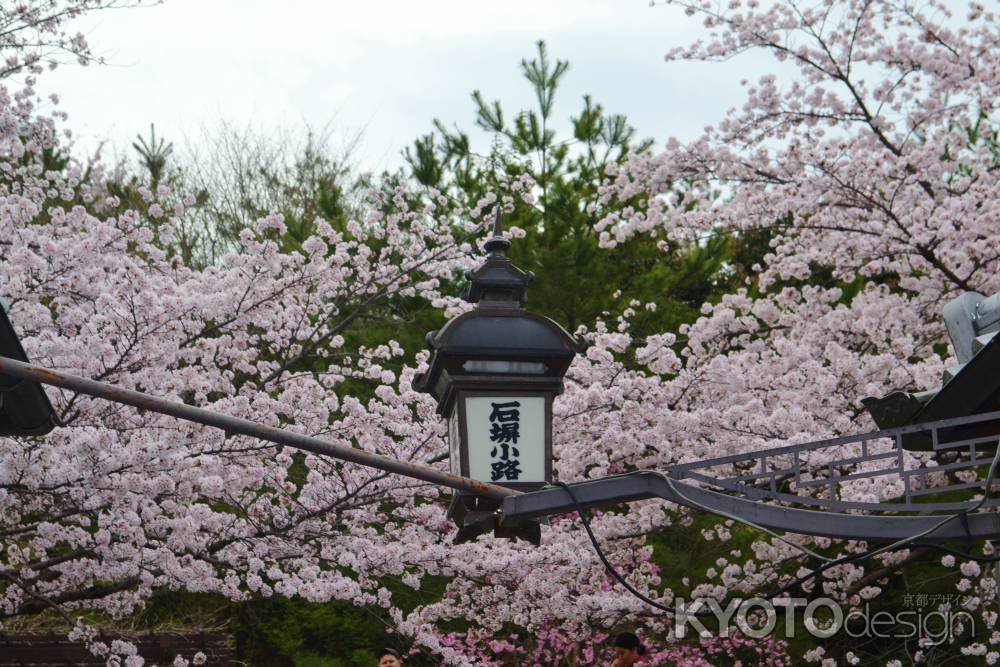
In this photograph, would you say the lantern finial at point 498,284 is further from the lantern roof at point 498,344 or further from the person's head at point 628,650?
the person's head at point 628,650

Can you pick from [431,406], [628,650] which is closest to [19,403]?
[628,650]

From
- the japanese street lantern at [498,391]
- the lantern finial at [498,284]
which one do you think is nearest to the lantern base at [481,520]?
the japanese street lantern at [498,391]

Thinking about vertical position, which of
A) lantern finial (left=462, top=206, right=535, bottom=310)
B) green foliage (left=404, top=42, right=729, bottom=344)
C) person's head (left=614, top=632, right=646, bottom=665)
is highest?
green foliage (left=404, top=42, right=729, bottom=344)

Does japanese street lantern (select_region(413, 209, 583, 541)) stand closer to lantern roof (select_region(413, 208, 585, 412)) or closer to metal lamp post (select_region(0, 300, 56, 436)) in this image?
lantern roof (select_region(413, 208, 585, 412))

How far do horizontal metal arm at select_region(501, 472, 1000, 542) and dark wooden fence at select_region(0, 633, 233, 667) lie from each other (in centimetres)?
905

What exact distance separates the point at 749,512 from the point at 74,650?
1013cm

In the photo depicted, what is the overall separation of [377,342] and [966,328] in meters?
9.33

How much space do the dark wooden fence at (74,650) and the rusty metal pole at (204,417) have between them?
9020 millimetres

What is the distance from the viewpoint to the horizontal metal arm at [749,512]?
373 centimetres

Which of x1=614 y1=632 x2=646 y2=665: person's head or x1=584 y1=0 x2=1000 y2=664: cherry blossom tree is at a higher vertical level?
x1=584 y1=0 x2=1000 y2=664: cherry blossom tree

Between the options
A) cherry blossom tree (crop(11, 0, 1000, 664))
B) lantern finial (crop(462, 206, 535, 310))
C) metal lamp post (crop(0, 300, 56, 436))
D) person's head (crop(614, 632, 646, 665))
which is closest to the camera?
lantern finial (crop(462, 206, 535, 310))

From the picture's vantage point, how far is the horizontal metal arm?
373 centimetres

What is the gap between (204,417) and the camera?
343 centimetres

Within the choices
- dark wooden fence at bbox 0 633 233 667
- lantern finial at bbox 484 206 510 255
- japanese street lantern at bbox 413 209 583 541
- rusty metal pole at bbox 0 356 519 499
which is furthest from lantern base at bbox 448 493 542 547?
dark wooden fence at bbox 0 633 233 667
